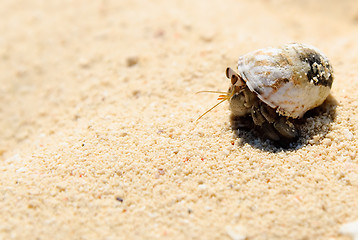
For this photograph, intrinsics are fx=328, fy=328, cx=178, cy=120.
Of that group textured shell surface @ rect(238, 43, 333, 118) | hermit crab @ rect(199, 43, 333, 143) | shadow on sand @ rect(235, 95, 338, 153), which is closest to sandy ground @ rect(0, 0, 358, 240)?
shadow on sand @ rect(235, 95, 338, 153)

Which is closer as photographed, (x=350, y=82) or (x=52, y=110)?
(x=350, y=82)

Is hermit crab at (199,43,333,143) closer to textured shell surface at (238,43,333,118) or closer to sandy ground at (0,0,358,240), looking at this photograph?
textured shell surface at (238,43,333,118)

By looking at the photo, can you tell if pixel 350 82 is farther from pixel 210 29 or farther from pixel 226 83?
pixel 210 29

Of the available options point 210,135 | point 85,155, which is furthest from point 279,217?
point 85,155

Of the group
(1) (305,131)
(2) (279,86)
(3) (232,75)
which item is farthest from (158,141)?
(1) (305,131)

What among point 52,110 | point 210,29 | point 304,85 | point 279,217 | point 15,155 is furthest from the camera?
point 210,29

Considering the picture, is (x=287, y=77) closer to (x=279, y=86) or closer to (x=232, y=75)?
(x=279, y=86)

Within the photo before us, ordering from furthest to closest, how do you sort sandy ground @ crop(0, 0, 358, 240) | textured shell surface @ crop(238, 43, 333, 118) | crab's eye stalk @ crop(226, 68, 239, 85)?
1. crab's eye stalk @ crop(226, 68, 239, 85)
2. textured shell surface @ crop(238, 43, 333, 118)
3. sandy ground @ crop(0, 0, 358, 240)
